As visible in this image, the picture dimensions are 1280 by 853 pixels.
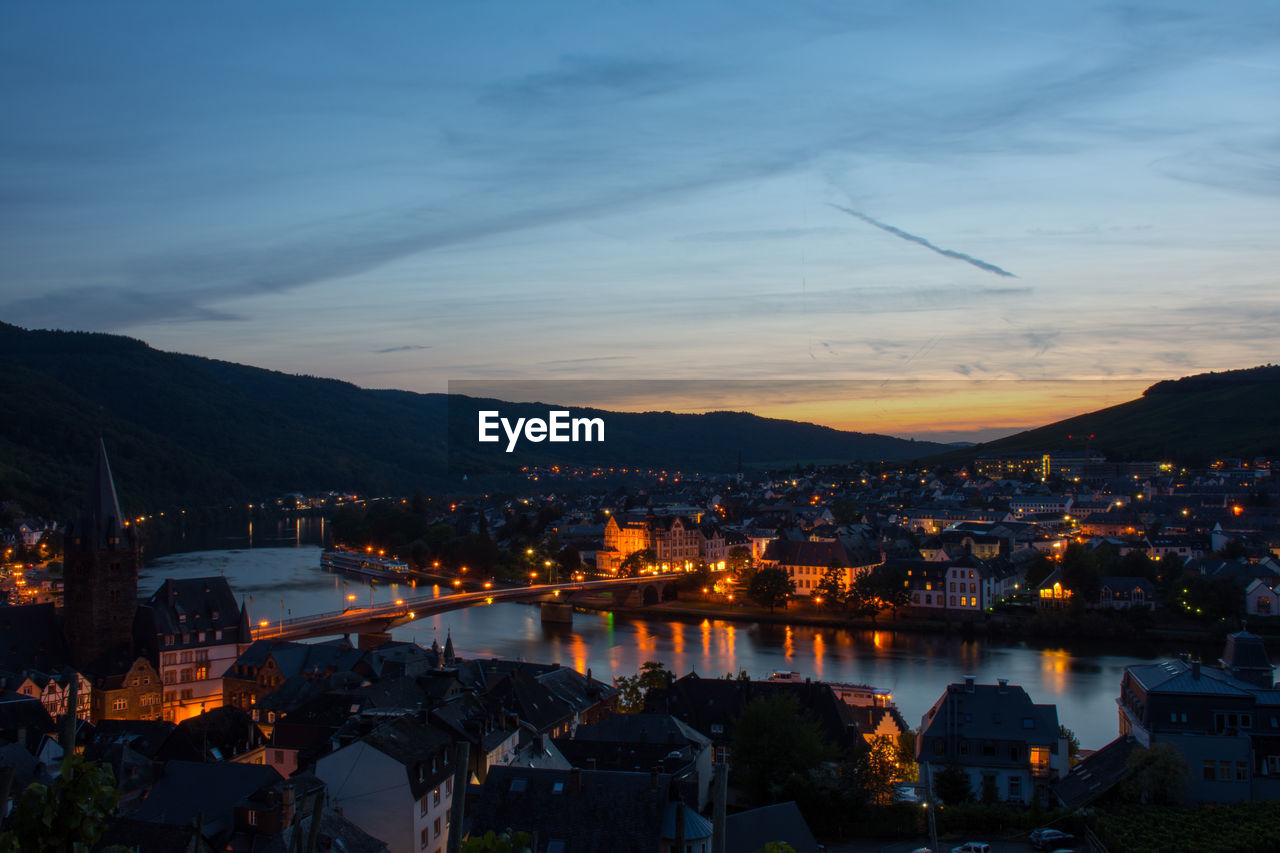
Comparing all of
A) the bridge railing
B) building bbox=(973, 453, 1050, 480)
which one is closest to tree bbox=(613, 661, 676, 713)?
the bridge railing

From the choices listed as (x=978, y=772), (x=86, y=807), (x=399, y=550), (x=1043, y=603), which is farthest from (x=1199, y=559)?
(x=86, y=807)

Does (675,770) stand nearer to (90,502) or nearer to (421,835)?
(421,835)

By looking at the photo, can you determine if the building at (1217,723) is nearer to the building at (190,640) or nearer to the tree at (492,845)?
the tree at (492,845)

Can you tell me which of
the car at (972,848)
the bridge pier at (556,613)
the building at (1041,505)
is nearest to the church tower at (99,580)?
the car at (972,848)

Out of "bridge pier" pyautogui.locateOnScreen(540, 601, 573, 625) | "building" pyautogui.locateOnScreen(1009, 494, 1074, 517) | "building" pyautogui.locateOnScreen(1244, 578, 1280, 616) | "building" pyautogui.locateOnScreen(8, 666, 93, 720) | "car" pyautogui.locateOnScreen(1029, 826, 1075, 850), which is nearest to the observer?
"car" pyautogui.locateOnScreen(1029, 826, 1075, 850)

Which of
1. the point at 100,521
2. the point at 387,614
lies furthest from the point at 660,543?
the point at 100,521

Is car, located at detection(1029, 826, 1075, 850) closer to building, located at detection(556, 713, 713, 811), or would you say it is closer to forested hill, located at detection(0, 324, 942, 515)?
building, located at detection(556, 713, 713, 811)

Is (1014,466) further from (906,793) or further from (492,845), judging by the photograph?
(492,845)

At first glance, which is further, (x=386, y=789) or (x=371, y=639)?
(x=371, y=639)
